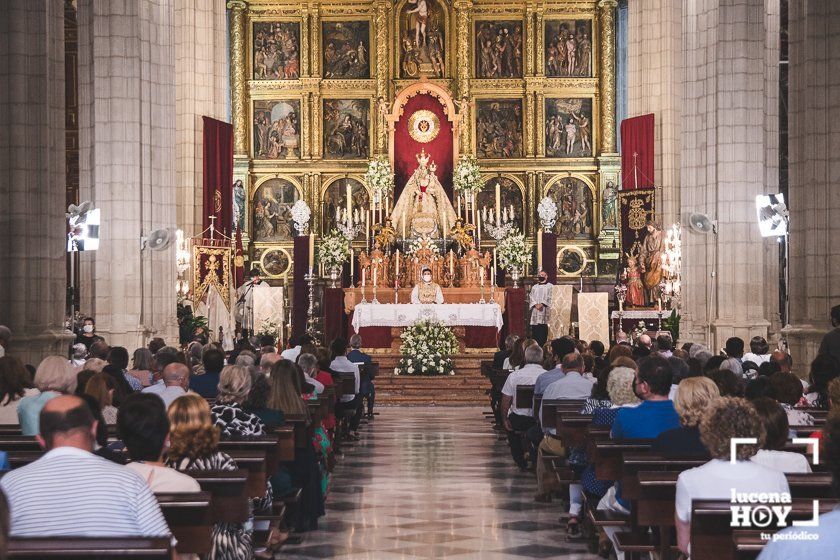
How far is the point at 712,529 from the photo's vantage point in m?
6.14

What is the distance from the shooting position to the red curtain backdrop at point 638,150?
108 ft

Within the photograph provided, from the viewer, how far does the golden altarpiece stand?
37.2m

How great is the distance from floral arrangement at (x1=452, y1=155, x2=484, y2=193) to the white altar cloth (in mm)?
6379

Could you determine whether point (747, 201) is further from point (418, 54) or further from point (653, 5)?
point (418, 54)

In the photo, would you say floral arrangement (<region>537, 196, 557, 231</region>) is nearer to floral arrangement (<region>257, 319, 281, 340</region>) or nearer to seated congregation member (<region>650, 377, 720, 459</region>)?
floral arrangement (<region>257, 319, 281, 340</region>)

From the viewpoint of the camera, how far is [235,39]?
37406 millimetres

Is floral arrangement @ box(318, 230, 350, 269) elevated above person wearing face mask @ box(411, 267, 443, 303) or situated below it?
above

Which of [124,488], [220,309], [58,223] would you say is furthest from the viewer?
[220,309]

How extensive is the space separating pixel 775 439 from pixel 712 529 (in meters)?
1.18

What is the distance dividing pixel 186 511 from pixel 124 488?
40.8 inches

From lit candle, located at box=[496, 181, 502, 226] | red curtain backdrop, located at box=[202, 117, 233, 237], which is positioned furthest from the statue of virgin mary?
red curtain backdrop, located at box=[202, 117, 233, 237]

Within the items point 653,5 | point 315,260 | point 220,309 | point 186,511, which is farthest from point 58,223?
point 653,5

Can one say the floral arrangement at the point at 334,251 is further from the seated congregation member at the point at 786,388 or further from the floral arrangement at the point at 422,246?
the seated congregation member at the point at 786,388

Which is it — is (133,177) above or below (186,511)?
above
